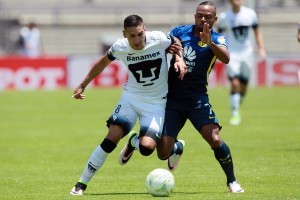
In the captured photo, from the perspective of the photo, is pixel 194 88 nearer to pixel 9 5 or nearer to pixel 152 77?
pixel 152 77

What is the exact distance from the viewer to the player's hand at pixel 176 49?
1043cm

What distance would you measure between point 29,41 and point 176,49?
28.4 meters

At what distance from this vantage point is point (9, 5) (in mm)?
43625

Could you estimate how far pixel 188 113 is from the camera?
1084 centimetres

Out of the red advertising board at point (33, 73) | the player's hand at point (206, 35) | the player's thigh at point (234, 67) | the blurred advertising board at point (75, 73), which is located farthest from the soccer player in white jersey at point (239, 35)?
the red advertising board at point (33, 73)

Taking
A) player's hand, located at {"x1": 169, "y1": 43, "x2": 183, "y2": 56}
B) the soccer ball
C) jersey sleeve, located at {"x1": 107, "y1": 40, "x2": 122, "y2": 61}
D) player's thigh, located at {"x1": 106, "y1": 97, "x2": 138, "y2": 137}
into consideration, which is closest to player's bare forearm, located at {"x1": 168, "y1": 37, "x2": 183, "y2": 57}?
player's hand, located at {"x1": 169, "y1": 43, "x2": 183, "y2": 56}

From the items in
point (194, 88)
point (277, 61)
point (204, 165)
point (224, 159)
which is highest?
point (194, 88)

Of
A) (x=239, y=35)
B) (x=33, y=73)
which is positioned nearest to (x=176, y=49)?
(x=239, y=35)

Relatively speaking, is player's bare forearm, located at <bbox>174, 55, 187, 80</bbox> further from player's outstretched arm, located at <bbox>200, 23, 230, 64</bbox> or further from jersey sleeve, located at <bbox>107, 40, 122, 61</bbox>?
jersey sleeve, located at <bbox>107, 40, 122, 61</bbox>

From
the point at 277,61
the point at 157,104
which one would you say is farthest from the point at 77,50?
the point at 157,104

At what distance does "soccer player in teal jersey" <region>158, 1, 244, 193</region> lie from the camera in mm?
10453

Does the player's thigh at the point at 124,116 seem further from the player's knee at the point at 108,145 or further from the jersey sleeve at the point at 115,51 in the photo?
the jersey sleeve at the point at 115,51

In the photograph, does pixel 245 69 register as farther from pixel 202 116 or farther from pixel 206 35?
pixel 206 35

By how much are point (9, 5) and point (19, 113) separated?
65.8ft
